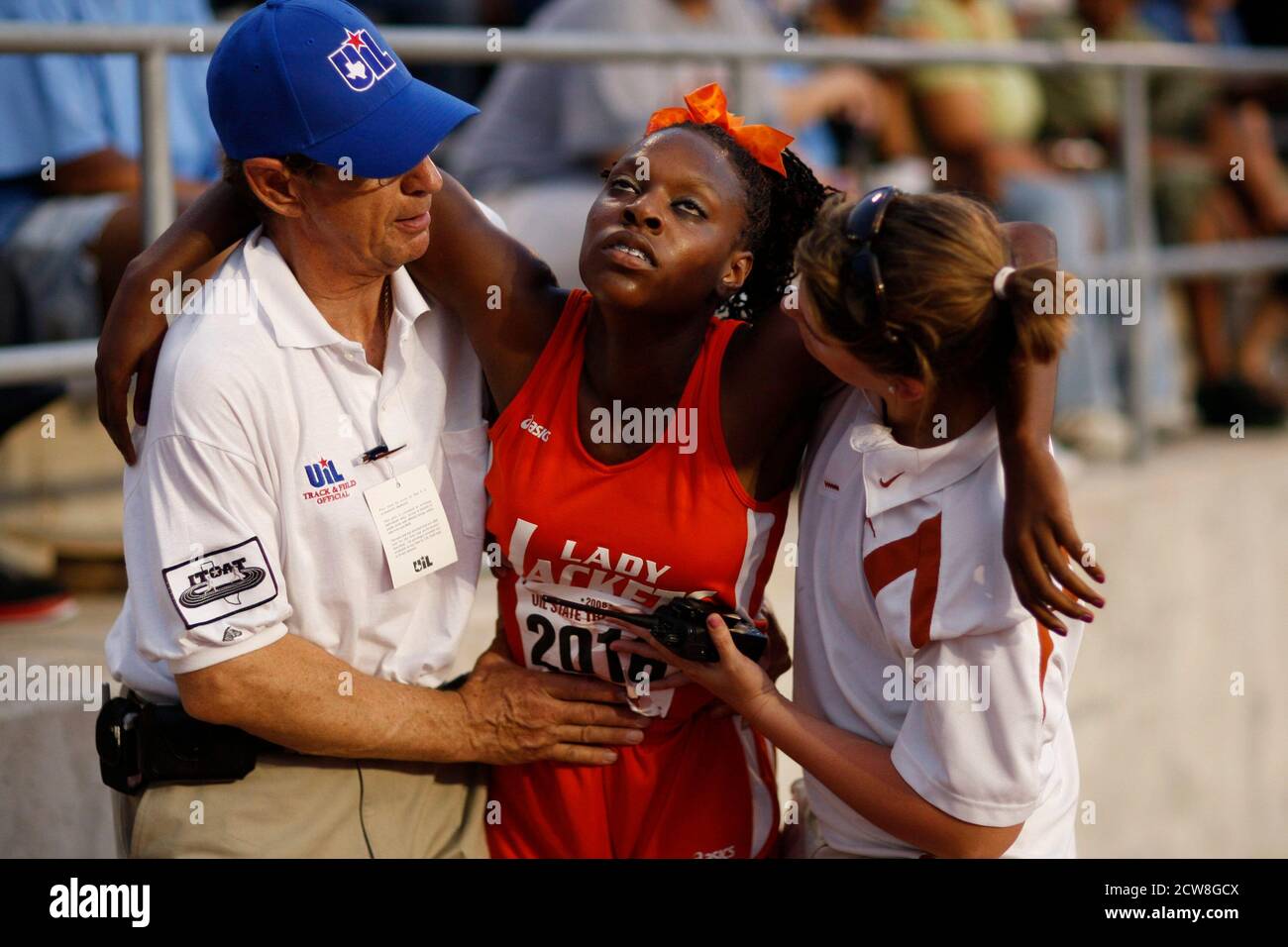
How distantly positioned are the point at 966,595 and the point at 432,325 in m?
0.98

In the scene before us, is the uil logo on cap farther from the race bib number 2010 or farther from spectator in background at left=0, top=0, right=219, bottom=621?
spectator in background at left=0, top=0, right=219, bottom=621

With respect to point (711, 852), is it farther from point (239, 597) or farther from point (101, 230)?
point (101, 230)

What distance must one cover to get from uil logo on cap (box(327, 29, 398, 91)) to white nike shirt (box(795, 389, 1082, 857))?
877 mm

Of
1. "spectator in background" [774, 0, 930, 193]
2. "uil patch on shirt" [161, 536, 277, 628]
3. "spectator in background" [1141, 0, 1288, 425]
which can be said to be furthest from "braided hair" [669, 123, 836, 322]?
"spectator in background" [1141, 0, 1288, 425]

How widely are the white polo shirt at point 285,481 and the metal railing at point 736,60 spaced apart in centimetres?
79

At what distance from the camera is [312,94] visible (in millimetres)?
2164

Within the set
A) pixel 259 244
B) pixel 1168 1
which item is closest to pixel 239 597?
pixel 259 244

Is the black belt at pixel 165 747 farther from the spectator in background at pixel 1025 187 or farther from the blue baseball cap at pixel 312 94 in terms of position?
the spectator in background at pixel 1025 187

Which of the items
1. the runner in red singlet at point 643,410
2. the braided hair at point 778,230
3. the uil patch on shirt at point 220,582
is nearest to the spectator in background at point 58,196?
the runner in red singlet at point 643,410

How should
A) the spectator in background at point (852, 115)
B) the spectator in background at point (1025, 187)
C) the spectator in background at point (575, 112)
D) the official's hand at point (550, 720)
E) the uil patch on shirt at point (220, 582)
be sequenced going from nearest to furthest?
1. the uil patch on shirt at point (220, 582)
2. the official's hand at point (550, 720)
3. the spectator in background at point (575, 112)
4. the spectator in background at point (852, 115)
5. the spectator in background at point (1025, 187)

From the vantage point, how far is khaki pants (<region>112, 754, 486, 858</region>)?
2.29 meters

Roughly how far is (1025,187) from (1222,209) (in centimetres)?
126

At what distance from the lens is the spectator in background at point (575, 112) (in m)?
4.04

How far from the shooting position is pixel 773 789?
2.54 meters
